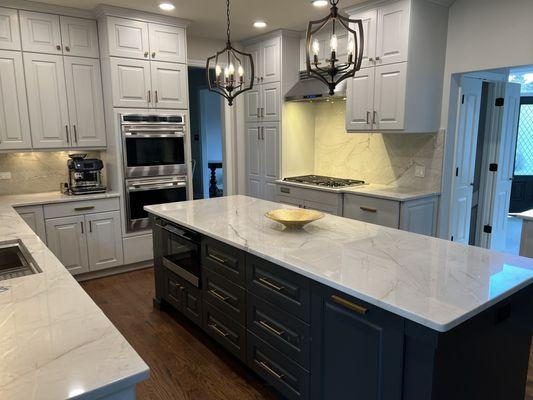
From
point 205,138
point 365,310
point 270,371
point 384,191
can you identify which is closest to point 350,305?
point 365,310

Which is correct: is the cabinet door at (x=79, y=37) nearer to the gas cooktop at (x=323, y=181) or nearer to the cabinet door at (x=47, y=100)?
the cabinet door at (x=47, y=100)

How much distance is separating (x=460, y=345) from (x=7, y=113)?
4.08m

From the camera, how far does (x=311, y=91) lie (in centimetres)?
447

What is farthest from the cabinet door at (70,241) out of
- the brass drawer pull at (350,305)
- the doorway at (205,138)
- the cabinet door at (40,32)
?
the doorway at (205,138)

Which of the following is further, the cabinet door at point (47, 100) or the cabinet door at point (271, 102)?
the cabinet door at point (271, 102)

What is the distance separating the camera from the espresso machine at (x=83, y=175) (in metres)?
3.97

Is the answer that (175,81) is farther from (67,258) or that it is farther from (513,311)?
(513,311)

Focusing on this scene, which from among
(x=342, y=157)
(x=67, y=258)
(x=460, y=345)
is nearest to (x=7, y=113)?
(x=67, y=258)

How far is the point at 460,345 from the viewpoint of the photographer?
1449mm

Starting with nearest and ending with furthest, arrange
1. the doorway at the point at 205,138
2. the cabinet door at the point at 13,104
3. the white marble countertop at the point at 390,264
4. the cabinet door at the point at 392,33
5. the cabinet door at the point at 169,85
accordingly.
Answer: the white marble countertop at the point at 390,264 → the cabinet door at the point at 392,33 → the cabinet door at the point at 13,104 → the cabinet door at the point at 169,85 → the doorway at the point at 205,138

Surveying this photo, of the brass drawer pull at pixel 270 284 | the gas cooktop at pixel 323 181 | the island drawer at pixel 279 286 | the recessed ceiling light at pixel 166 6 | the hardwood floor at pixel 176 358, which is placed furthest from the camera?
the gas cooktop at pixel 323 181

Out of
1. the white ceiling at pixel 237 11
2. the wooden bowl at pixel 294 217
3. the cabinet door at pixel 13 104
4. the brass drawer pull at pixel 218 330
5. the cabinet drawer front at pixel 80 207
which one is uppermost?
→ the white ceiling at pixel 237 11

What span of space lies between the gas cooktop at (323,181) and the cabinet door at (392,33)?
1280 mm

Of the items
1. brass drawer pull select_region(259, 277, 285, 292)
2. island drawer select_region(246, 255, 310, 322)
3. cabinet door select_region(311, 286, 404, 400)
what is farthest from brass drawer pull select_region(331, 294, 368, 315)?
brass drawer pull select_region(259, 277, 285, 292)
